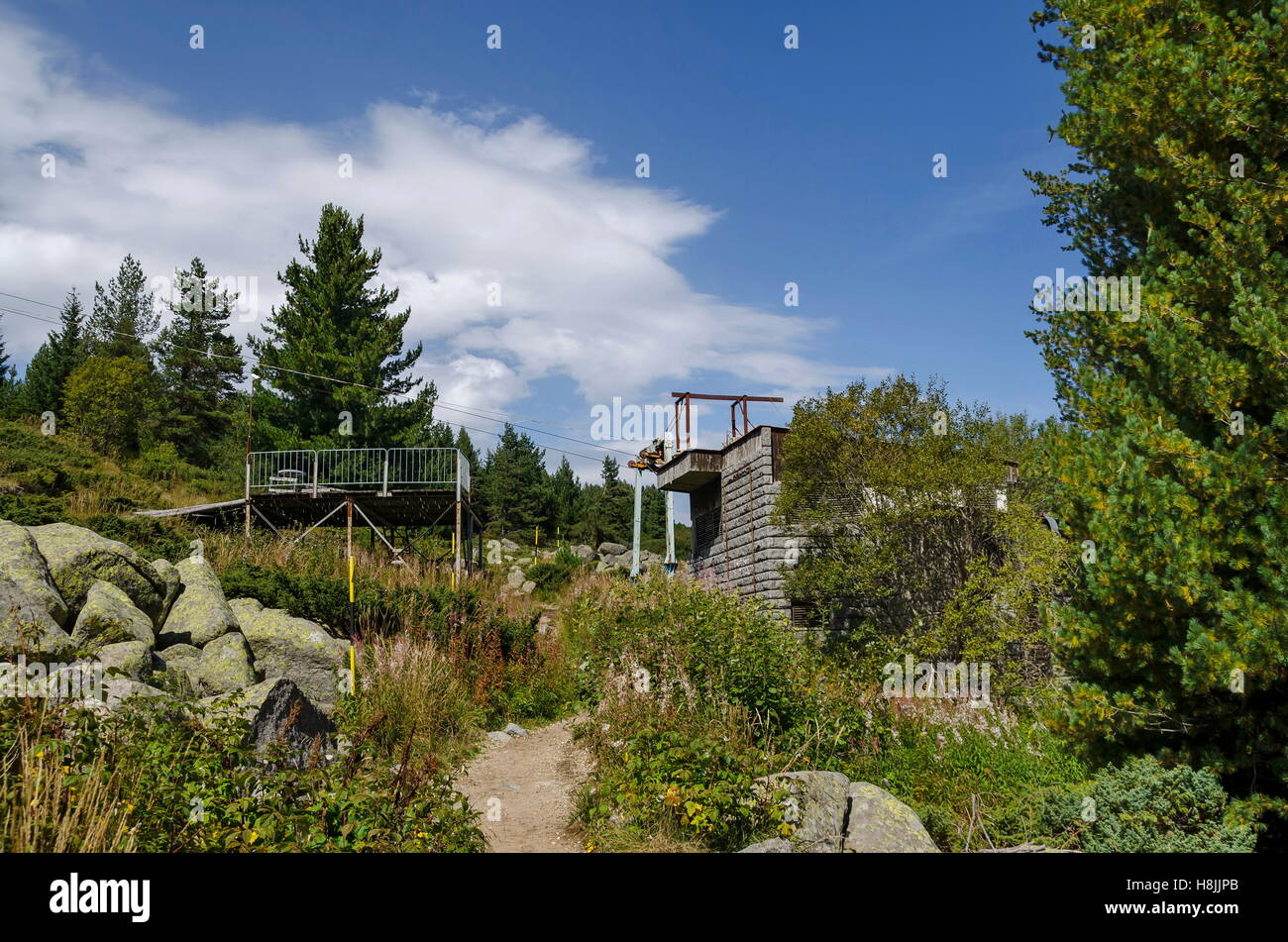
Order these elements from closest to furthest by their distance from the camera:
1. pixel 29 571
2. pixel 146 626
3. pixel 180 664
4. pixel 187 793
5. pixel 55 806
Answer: pixel 55 806, pixel 187 793, pixel 29 571, pixel 180 664, pixel 146 626

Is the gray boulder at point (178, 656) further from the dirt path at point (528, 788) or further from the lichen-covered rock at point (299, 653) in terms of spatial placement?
the dirt path at point (528, 788)

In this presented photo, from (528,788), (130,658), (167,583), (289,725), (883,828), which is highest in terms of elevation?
(167,583)

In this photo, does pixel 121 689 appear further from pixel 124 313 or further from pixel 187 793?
pixel 124 313

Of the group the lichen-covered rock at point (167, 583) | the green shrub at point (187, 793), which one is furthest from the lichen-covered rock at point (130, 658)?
the lichen-covered rock at point (167, 583)

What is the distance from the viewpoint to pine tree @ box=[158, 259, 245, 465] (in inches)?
1469

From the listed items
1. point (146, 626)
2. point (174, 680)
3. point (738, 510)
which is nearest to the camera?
point (174, 680)

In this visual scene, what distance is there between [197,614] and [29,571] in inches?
68.4

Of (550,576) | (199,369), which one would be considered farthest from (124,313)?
(550,576)

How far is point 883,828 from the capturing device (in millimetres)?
5238

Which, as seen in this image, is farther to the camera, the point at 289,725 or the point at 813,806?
the point at 289,725

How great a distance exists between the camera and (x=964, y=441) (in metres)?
12.3

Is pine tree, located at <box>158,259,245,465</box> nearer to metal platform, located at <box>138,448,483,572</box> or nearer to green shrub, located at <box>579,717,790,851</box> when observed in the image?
metal platform, located at <box>138,448,483,572</box>

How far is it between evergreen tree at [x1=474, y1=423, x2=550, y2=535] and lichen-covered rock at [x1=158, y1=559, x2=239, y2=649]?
3460 centimetres
